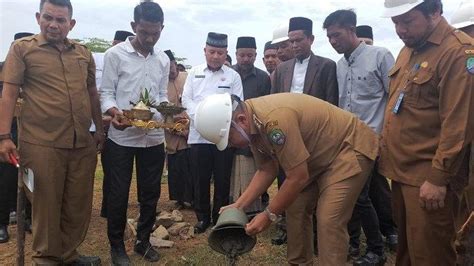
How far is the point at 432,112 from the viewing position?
292 cm

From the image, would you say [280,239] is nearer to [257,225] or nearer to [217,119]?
[257,225]

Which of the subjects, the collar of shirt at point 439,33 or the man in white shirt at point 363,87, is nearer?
the collar of shirt at point 439,33

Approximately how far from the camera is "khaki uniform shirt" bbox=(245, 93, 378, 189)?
2836 mm

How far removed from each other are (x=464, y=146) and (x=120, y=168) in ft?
9.01

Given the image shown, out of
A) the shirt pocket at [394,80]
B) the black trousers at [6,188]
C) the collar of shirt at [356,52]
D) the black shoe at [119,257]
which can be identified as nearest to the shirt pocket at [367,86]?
the collar of shirt at [356,52]

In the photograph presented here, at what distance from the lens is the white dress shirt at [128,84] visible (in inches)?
163

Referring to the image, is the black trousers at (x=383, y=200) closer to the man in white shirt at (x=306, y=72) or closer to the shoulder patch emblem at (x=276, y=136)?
the man in white shirt at (x=306, y=72)

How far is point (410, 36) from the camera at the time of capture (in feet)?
9.82

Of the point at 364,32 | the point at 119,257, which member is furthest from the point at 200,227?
the point at 364,32

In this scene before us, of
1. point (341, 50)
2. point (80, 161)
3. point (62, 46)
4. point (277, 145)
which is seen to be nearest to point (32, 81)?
point (62, 46)

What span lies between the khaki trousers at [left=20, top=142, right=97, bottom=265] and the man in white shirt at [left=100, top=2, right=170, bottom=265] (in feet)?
0.78

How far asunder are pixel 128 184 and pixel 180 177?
2352mm

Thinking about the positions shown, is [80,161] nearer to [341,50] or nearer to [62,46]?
[62,46]

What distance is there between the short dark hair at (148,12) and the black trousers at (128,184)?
1.13 metres
